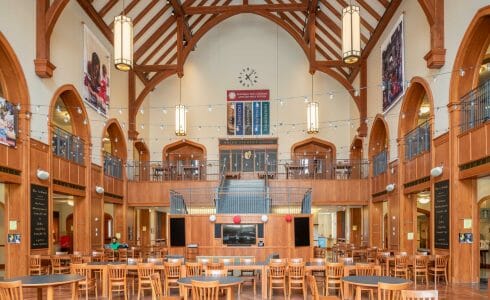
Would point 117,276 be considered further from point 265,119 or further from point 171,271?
point 265,119

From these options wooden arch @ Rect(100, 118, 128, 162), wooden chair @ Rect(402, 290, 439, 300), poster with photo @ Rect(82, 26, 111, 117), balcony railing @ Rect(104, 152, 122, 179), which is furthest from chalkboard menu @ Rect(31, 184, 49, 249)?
wooden chair @ Rect(402, 290, 439, 300)

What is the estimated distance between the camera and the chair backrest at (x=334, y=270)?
37.0 ft

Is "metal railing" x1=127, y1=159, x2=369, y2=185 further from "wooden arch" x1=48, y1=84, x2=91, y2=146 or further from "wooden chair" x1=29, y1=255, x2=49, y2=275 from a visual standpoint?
"wooden chair" x1=29, y1=255, x2=49, y2=275

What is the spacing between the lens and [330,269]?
449 inches

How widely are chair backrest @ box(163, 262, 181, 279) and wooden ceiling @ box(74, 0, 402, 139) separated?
11243 mm

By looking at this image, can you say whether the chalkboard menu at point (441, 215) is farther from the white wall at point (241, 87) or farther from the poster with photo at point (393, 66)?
the white wall at point (241, 87)

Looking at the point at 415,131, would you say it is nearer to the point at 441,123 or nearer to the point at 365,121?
the point at 441,123

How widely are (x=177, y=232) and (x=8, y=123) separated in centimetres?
637

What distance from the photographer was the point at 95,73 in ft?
65.4

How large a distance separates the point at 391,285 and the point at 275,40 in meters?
22.0

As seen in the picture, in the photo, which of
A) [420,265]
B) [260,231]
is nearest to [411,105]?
[420,265]

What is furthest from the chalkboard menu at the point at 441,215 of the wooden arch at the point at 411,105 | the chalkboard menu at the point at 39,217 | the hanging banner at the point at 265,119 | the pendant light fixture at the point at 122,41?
the hanging banner at the point at 265,119

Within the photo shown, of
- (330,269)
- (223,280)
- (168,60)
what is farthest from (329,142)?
(223,280)

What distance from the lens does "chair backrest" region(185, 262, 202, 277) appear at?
11211 millimetres
